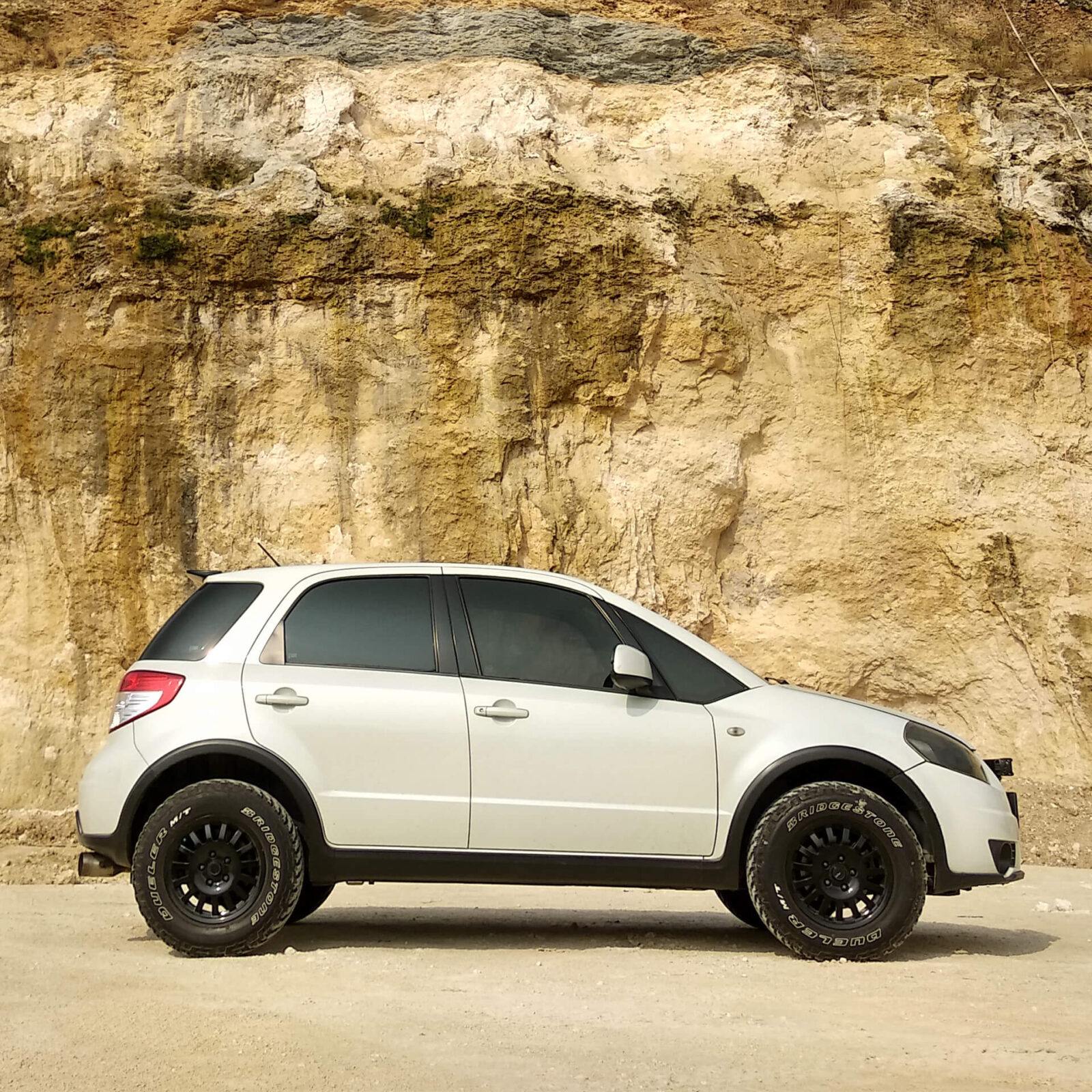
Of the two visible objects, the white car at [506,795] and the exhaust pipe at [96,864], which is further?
the exhaust pipe at [96,864]

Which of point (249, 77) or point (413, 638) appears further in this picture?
point (249, 77)

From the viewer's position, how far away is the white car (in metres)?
5.52

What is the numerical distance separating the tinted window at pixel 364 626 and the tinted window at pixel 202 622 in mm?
259

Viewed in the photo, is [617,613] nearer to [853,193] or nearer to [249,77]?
[853,193]

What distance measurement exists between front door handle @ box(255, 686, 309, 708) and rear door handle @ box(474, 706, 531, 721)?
0.75 m

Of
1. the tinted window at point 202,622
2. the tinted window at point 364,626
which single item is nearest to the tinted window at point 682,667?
the tinted window at point 364,626

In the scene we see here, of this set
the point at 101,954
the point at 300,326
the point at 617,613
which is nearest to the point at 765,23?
the point at 300,326

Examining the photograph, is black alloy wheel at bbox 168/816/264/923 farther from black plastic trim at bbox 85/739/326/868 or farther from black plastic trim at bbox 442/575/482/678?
black plastic trim at bbox 442/575/482/678

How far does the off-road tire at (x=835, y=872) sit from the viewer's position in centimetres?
549

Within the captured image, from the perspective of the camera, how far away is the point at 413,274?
14.4 m

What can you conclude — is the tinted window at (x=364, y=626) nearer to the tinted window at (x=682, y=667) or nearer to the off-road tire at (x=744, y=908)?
the tinted window at (x=682, y=667)

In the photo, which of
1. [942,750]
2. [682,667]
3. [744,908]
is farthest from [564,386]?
[942,750]

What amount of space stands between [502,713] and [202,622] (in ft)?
4.77

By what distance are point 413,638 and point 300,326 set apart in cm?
914
